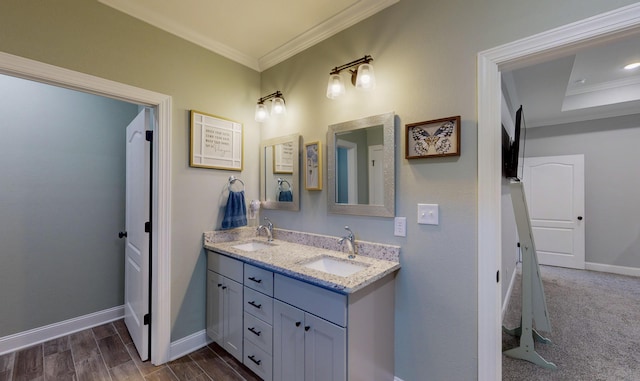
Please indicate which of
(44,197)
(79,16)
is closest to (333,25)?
(79,16)

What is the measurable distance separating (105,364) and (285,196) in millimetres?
1924

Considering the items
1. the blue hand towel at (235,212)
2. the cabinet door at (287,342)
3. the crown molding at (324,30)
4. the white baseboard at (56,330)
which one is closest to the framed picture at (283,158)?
the blue hand towel at (235,212)

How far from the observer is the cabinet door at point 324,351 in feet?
4.33

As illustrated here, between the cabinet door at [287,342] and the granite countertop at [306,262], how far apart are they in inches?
9.2

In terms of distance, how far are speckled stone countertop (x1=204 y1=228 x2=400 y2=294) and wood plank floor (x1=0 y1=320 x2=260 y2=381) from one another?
87 cm

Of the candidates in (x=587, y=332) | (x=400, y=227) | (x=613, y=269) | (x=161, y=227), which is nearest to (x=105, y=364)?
(x=161, y=227)

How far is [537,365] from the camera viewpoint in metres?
2.04

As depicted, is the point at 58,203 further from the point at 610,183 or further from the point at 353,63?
the point at 610,183

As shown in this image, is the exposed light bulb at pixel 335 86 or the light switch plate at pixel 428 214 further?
the exposed light bulb at pixel 335 86

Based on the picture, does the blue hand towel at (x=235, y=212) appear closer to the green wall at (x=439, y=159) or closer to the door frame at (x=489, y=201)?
the green wall at (x=439, y=159)

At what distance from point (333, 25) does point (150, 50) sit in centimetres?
143

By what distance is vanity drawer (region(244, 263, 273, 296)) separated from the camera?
5.56ft

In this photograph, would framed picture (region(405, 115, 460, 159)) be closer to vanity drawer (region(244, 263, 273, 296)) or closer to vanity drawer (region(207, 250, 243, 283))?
vanity drawer (region(244, 263, 273, 296))

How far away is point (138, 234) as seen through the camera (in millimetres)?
2162
